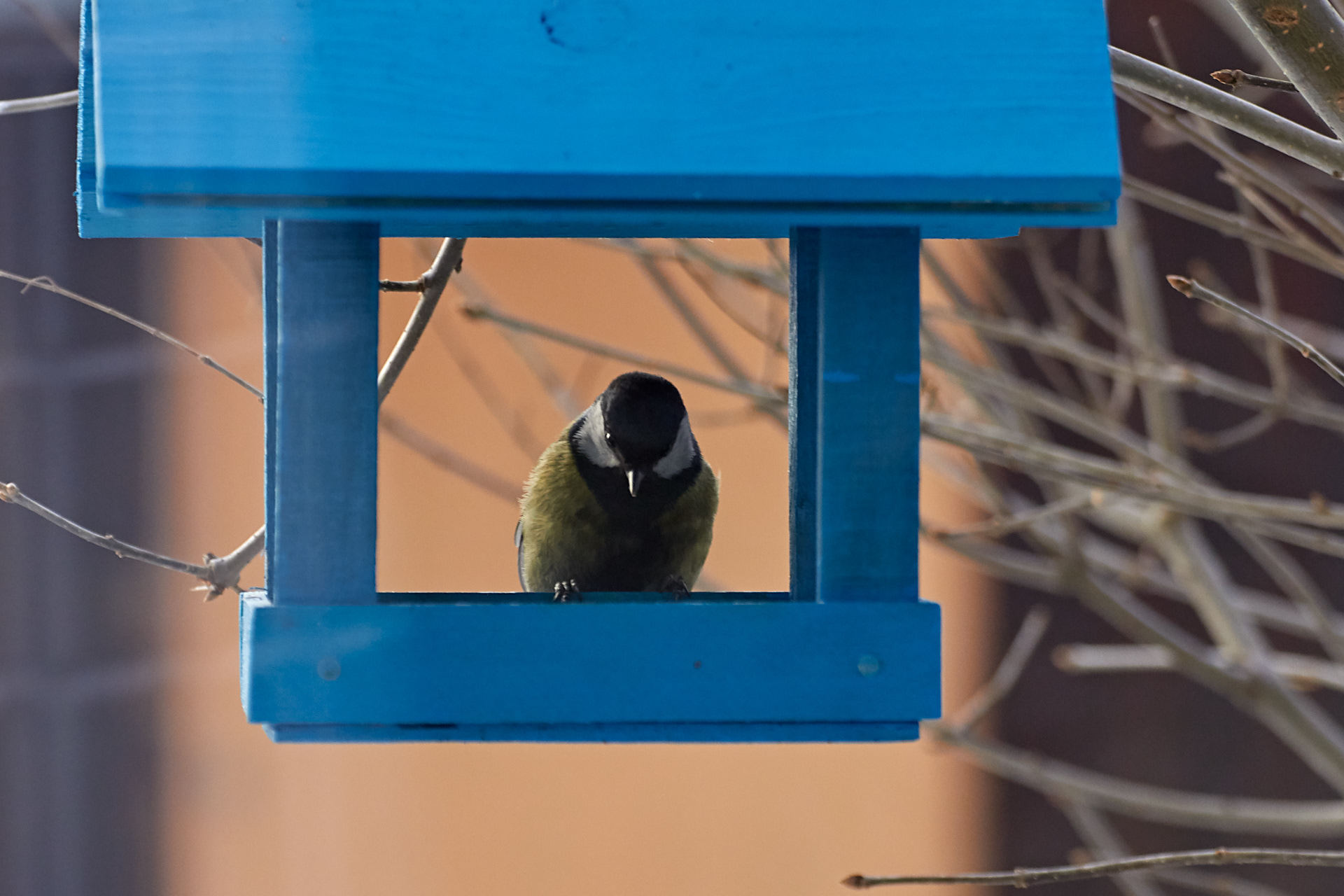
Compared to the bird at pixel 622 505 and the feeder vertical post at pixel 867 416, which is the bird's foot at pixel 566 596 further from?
the feeder vertical post at pixel 867 416

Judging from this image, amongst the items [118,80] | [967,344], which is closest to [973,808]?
[967,344]

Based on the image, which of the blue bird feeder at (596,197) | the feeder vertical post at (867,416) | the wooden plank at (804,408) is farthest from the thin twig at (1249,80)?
the wooden plank at (804,408)

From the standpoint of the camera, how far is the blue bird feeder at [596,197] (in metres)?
1.22

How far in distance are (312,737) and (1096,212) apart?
87 cm

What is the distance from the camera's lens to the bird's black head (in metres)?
1.81

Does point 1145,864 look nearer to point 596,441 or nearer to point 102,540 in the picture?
point 596,441

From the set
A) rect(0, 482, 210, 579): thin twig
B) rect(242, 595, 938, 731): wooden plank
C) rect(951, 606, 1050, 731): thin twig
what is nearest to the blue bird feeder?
rect(242, 595, 938, 731): wooden plank

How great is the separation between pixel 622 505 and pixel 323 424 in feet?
2.05

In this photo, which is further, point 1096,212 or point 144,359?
point 144,359

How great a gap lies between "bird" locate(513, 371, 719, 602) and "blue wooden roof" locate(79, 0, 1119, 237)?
0.55 metres

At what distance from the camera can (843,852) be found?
4.35 metres

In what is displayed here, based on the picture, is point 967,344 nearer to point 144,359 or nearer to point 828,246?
point 828,246

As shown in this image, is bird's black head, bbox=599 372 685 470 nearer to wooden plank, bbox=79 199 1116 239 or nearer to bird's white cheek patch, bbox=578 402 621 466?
bird's white cheek patch, bbox=578 402 621 466

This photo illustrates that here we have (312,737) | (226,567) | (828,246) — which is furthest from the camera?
(226,567)
